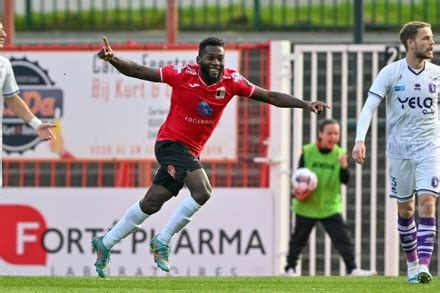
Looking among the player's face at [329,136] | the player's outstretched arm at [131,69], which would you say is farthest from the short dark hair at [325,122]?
the player's outstretched arm at [131,69]

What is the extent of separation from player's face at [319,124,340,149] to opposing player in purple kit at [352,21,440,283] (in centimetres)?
423

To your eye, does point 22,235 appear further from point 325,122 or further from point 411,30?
point 411,30

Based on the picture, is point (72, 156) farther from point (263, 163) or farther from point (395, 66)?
point (395, 66)

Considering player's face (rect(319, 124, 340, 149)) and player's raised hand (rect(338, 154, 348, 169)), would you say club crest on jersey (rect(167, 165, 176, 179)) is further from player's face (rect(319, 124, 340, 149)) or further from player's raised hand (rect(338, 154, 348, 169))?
player's raised hand (rect(338, 154, 348, 169))

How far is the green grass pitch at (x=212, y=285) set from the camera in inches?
548

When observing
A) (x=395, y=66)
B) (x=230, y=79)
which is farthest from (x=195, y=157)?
(x=395, y=66)

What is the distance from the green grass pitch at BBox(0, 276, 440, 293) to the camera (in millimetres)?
13911

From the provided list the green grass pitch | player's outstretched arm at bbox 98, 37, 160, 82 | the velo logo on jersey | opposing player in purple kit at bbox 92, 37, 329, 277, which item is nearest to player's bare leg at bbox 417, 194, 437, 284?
the green grass pitch

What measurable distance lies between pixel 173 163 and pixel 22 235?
5291mm

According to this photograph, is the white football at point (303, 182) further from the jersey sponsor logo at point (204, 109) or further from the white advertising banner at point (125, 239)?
the jersey sponsor logo at point (204, 109)

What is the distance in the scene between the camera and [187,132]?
48.6ft

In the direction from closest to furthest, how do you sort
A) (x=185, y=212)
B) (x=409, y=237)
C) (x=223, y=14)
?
(x=185, y=212)
(x=409, y=237)
(x=223, y=14)

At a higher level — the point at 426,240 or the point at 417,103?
the point at 417,103

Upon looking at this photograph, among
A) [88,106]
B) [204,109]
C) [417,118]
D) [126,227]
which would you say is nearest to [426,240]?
[417,118]
